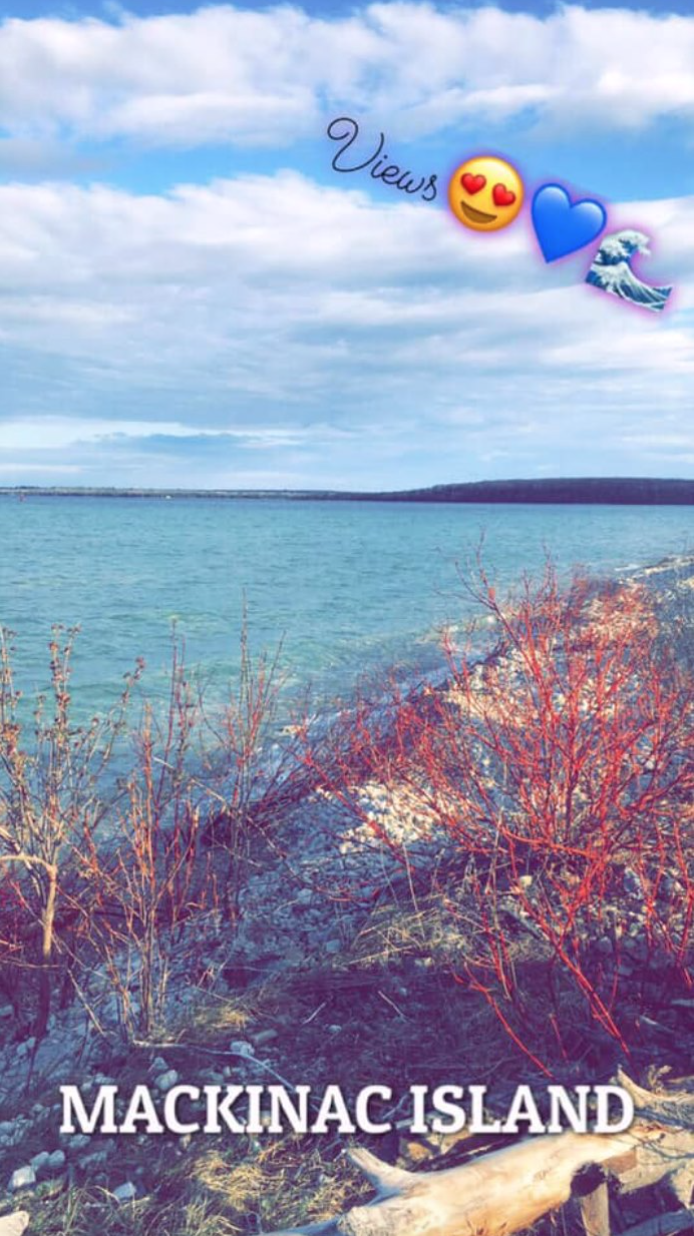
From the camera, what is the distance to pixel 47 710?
13.7 m

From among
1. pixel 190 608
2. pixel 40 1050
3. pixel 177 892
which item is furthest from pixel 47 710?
pixel 190 608

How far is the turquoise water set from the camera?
1808 centimetres

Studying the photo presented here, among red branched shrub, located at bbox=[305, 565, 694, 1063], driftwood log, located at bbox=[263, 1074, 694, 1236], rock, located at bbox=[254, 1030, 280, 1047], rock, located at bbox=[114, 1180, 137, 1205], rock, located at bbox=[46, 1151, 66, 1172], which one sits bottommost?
rock, located at bbox=[46, 1151, 66, 1172]

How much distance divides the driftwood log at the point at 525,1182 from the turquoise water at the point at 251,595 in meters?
4.22

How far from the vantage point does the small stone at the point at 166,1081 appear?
4359mm

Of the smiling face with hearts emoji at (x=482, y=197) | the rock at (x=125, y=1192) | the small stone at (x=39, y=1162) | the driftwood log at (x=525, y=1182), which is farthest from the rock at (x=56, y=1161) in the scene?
the smiling face with hearts emoji at (x=482, y=197)

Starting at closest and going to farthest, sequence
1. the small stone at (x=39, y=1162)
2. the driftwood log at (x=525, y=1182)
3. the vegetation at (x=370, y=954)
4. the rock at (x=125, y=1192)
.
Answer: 1. the driftwood log at (x=525, y=1182)
2. the rock at (x=125, y=1192)
3. the vegetation at (x=370, y=954)
4. the small stone at (x=39, y=1162)

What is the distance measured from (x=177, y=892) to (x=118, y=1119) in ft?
7.30

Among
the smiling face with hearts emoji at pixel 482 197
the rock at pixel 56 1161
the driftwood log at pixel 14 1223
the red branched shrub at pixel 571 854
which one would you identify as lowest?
the rock at pixel 56 1161

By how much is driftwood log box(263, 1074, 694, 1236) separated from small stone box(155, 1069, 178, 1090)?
4.21ft

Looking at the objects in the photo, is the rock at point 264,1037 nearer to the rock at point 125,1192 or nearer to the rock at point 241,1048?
the rock at point 241,1048

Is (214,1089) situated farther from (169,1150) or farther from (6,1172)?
(6,1172)

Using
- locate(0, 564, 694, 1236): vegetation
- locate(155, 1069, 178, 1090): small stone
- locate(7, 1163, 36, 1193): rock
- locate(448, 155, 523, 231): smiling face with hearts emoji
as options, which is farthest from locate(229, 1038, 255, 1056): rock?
locate(448, 155, 523, 231): smiling face with hearts emoji

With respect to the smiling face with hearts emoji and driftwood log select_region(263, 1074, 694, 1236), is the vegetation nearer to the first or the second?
driftwood log select_region(263, 1074, 694, 1236)
